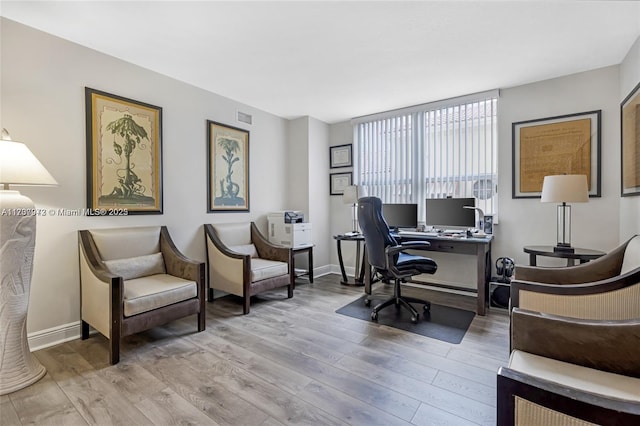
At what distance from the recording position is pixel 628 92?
8.82 feet

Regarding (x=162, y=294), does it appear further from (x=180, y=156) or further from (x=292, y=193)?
(x=292, y=193)

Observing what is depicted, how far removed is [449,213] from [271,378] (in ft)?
9.40

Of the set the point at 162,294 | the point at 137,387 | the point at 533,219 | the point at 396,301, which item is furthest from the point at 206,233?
the point at 533,219

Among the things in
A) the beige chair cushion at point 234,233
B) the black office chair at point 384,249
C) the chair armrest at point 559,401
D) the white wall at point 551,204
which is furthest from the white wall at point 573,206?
the beige chair cushion at point 234,233

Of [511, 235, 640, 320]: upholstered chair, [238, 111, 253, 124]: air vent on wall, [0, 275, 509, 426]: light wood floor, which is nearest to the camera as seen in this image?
[511, 235, 640, 320]: upholstered chair

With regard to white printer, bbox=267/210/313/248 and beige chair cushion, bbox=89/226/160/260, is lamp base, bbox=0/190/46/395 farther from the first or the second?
white printer, bbox=267/210/313/248

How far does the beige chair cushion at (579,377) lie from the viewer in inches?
43.5

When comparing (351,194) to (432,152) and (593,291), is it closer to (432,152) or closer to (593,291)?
(432,152)

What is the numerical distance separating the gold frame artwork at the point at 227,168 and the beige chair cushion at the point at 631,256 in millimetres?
3751

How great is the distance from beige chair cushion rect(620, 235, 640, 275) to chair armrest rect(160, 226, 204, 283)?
3.10 metres

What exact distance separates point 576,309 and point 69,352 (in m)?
3.50

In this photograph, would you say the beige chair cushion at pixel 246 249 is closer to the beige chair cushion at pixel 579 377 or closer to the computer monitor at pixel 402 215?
the computer monitor at pixel 402 215

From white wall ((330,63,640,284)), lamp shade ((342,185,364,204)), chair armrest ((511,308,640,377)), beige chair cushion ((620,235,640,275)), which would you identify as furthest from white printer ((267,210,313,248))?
beige chair cushion ((620,235,640,275))

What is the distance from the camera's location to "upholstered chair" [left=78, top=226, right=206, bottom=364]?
2180 mm
